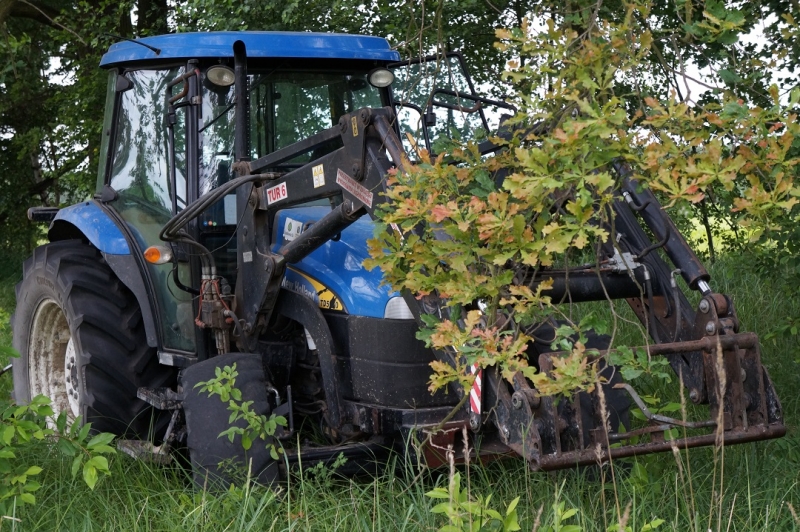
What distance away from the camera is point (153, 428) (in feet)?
15.7

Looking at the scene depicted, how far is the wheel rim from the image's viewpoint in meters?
5.57

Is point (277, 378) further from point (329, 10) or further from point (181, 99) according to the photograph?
point (329, 10)

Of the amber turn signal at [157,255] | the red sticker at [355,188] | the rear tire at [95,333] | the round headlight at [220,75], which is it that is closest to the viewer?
the red sticker at [355,188]

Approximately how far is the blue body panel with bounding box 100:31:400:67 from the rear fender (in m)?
0.80

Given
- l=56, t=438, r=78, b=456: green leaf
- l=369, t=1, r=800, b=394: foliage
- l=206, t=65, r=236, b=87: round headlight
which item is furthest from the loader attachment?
l=206, t=65, r=236, b=87: round headlight

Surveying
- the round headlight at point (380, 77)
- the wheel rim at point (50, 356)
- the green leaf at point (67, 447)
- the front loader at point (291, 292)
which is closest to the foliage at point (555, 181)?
the front loader at point (291, 292)

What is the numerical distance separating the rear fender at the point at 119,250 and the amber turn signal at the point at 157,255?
20 centimetres

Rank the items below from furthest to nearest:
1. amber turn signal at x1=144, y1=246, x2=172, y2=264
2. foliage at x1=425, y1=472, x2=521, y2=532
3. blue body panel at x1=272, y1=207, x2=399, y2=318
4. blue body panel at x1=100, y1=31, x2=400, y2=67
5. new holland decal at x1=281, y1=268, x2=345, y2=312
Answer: amber turn signal at x1=144, y1=246, x2=172, y2=264
blue body panel at x1=100, y1=31, x2=400, y2=67
new holland decal at x1=281, y1=268, x2=345, y2=312
blue body panel at x1=272, y1=207, x2=399, y2=318
foliage at x1=425, y1=472, x2=521, y2=532

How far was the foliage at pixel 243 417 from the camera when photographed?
3.88 m

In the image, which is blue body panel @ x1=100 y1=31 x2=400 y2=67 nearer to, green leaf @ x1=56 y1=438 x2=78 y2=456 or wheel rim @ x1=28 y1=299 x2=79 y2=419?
wheel rim @ x1=28 y1=299 x2=79 y2=419

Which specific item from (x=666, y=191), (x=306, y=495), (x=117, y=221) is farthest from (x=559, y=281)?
(x=117, y=221)

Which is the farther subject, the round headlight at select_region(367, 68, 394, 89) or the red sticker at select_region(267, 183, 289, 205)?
the round headlight at select_region(367, 68, 394, 89)

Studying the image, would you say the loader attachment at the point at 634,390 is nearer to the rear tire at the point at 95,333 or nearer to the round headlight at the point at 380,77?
the round headlight at the point at 380,77

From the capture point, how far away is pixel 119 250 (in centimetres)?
495
